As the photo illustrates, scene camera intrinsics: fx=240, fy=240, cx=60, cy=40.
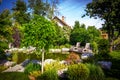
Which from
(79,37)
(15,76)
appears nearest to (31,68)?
(15,76)

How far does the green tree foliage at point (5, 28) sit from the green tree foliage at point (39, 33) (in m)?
3.72

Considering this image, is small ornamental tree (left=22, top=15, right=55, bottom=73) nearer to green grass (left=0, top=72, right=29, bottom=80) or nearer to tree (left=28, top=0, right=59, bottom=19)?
green grass (left=0, top=72, right=29, bottom=80)

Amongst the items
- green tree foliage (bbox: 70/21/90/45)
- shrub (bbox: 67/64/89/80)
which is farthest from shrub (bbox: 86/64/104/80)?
green tree foliage (bbox: 70/21/90/45)

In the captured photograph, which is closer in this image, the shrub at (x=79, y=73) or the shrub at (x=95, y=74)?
the shrub at (x=79, y=73)

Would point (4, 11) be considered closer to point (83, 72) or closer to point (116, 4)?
point (83, 72)

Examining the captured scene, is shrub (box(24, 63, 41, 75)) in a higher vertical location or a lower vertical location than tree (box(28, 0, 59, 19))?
lower

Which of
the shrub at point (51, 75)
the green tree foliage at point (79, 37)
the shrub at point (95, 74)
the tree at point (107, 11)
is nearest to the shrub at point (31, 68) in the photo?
the shrub at point (51, 75)

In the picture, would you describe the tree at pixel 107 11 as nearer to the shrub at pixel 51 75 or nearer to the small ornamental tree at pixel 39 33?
the small ornamental tree at pixel 39 33

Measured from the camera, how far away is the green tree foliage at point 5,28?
19.9 meters

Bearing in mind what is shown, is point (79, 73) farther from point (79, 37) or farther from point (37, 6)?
point (37, 6)

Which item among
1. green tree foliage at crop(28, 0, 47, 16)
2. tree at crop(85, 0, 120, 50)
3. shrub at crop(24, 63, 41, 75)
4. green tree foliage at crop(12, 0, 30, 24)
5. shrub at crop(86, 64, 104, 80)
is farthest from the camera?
green tree foliage at crop(12, 0, 30, 24)

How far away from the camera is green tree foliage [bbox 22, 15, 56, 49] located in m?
16.4

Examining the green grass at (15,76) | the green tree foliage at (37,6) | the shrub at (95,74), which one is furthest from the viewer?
the green tree foliage at (37,6)

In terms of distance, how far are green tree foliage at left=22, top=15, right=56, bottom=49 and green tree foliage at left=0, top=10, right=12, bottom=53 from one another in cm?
372
